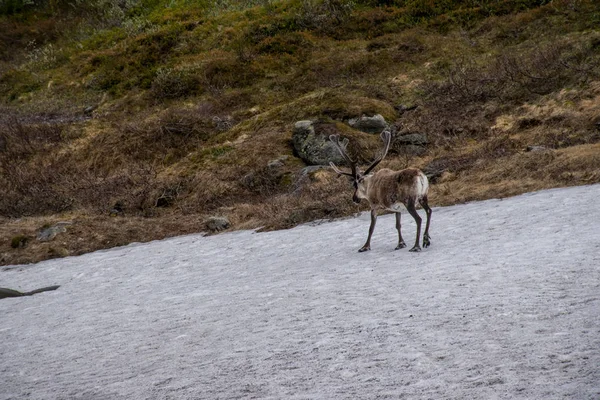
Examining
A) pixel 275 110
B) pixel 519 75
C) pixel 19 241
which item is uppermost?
pixel 519 75

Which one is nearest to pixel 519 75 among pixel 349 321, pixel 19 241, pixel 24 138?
pixel 19 241

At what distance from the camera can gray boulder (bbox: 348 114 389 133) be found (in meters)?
22.3

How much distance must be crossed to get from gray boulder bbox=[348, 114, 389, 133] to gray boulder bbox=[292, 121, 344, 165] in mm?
1860

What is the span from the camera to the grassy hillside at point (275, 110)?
1673cm

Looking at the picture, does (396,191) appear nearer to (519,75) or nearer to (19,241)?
(19,241)

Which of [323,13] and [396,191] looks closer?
[396,191]

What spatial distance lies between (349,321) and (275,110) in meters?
20.3

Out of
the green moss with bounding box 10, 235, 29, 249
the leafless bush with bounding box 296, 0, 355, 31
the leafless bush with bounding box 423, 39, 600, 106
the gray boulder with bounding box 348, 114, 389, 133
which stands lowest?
the green moss with bounding box 10, 235, 29, 249

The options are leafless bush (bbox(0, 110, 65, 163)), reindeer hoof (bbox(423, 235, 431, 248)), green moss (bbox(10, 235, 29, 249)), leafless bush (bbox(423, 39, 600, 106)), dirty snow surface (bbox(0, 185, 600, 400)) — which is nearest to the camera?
dirty snow surface (bbox(0, 185, 600, 400))

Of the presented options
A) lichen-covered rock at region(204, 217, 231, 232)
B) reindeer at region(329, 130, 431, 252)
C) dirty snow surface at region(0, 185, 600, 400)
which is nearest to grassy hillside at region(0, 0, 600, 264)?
lichen-covered rock at region(204, 217, 231, 232)

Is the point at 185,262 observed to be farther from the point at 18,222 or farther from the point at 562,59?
the point at 562,59

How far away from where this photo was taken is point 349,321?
6.43 m

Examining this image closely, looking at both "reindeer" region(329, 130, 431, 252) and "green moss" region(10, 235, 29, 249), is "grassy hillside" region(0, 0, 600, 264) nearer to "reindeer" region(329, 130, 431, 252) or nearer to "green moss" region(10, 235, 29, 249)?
"green moss" region(10, 235, 29, 249)

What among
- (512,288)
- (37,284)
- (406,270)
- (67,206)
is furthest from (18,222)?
(512,288)
